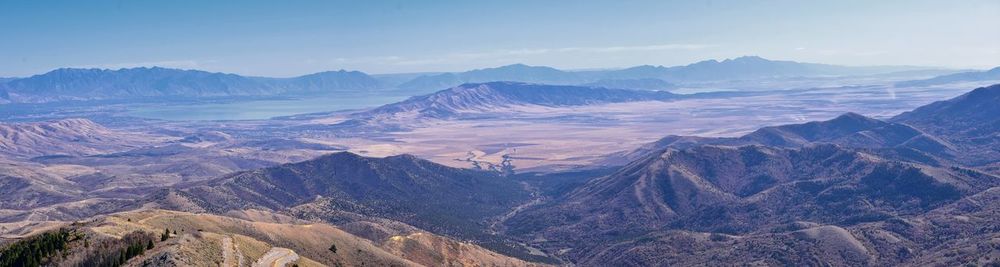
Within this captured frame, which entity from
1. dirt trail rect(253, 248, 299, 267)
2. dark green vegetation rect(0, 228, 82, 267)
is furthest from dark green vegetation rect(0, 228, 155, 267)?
dirt trail rect(253, 248, 299, 267)

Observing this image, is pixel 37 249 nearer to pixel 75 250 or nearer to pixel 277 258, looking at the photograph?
pixel 75 250

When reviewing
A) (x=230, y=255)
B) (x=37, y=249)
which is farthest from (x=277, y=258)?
(x=37, y=249)

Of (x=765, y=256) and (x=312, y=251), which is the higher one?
(x=312, y=251)

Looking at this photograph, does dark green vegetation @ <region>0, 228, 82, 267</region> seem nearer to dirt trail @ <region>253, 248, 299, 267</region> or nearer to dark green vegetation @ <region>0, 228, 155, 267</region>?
dark green vegetation @ <region>0, 228, 155, 267</region>

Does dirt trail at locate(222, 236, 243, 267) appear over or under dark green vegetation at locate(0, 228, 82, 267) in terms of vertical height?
under

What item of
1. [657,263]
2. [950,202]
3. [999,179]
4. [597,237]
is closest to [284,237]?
[657,263]

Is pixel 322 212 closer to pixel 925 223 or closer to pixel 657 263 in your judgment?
pixel 657 263
